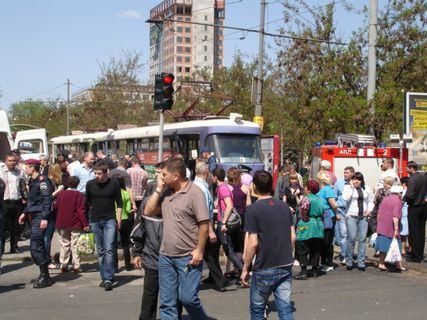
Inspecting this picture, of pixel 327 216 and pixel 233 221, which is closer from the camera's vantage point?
pixel 233 221

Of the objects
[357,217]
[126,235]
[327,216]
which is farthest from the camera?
[357,217]

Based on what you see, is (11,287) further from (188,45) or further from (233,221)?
(188,45)

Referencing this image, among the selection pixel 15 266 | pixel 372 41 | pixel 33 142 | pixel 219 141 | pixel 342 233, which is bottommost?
pixel 15 266

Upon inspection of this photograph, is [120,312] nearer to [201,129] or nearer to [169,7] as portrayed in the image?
[201,129]

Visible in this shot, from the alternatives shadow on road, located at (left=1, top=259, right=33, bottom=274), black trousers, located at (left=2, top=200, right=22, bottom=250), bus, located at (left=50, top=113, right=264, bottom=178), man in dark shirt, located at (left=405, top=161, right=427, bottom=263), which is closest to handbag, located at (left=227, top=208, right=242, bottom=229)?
shadow on road, located at (left=1, top=259, right=33, bottom=274)

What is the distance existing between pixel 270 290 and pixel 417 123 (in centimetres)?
1290

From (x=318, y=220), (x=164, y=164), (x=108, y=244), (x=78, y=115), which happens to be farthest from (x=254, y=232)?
(x=78, y=115)

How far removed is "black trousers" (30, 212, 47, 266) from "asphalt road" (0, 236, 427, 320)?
17.0 inches

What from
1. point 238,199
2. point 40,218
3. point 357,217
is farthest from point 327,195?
point 40,218

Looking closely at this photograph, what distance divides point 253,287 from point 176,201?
3.54ft

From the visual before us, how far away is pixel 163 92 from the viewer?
13.3m

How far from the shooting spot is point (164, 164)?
6.12 m

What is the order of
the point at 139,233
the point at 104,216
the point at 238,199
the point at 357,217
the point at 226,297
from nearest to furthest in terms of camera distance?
the point at 139,233
the point at 226,297
the point at 104,216
the point at 238,199
the point at 357,217

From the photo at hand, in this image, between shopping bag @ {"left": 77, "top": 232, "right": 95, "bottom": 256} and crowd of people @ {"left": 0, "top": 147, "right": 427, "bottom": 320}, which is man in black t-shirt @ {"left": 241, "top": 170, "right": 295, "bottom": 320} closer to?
crowd of people @ {"left": 0, "top": 147, "right": 427, "bottom": 320}
